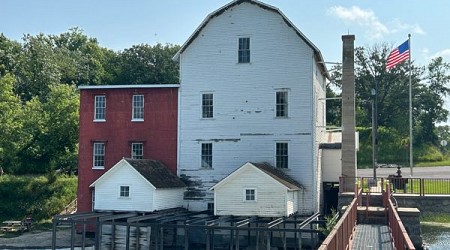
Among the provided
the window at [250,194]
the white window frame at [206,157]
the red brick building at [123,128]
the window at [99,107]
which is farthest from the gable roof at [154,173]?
the window at [99,107]

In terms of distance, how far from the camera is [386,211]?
2266cm

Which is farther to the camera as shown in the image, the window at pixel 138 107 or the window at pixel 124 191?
the window at pixel 138 107

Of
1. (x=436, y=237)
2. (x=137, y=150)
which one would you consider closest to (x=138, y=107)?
(x=137, y=150)

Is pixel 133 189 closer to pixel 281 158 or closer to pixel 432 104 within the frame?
pixel 281 158

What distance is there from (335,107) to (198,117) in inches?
1391

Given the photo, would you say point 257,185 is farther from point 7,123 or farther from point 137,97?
point 7,123

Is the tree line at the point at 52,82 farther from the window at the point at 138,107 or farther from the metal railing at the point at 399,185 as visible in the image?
the metal railing at the point at 399,185

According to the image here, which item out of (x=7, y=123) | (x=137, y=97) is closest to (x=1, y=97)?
(x=7, y=123)

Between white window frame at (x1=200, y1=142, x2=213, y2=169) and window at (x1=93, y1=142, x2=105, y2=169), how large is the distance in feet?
20.2

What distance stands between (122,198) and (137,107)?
21.0 ft

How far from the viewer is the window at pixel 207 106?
3288cm

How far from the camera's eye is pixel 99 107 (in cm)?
3491

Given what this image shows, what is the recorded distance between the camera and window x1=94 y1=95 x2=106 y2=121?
3478 centimetres

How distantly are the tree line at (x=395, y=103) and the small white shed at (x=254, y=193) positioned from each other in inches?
1429
